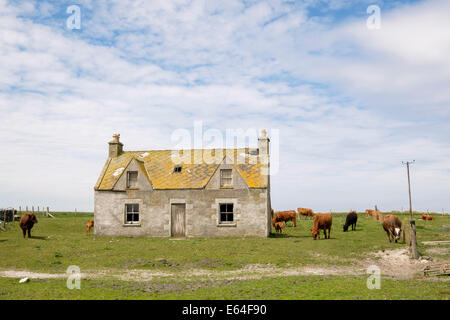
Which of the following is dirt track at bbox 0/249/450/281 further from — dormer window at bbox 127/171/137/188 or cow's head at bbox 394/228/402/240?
dormer window at bbox 127/171/137/188

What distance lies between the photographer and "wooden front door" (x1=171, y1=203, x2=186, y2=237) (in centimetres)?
3262

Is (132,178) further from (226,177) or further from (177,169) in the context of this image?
(226,177)

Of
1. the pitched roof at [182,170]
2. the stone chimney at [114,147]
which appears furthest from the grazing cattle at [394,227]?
the stone chimney at [114,147]

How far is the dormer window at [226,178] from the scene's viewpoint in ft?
108

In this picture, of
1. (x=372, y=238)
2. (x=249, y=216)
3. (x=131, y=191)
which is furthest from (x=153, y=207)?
(x=372, y=238)

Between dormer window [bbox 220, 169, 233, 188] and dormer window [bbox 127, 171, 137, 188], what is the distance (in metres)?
7.86

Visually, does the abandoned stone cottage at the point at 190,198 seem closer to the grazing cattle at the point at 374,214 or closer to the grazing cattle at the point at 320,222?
the grazing cattle at the point at 320,222

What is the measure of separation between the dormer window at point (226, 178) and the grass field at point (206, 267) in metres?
4.97

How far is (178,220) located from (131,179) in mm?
5875

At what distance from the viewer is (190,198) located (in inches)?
1292

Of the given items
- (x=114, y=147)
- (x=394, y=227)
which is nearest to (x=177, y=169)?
(x=114, y=147)

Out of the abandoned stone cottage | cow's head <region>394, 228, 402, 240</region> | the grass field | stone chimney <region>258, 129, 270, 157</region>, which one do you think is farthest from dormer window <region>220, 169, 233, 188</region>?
cow's head <region>394, 228, 402, 240</region>
